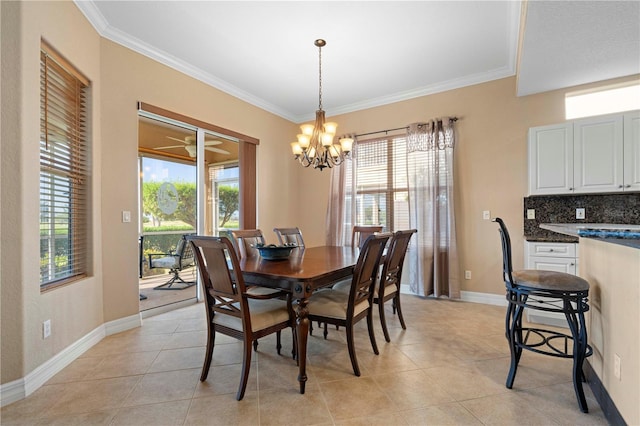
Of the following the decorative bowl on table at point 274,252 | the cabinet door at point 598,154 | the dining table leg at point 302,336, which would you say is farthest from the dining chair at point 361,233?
the cabinet door at point 598,154

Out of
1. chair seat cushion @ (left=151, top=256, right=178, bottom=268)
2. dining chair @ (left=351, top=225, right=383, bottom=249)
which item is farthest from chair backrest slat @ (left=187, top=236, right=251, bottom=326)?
chair seat cushion @ (left=151, top=256, right=178, bottom=268)

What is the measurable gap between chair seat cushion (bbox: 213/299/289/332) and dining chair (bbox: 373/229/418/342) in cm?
88

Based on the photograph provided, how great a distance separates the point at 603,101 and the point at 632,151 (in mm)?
747

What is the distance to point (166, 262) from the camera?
4.16 m

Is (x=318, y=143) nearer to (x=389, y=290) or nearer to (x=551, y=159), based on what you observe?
(x=389, y=290)

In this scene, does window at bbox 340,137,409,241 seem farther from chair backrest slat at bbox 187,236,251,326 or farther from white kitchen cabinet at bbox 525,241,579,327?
chair backrest slat at bbox 187,236,251,326

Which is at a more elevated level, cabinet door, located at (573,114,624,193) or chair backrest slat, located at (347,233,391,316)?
cabinet door, located at (573,114,624,193)

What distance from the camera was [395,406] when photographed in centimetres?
175

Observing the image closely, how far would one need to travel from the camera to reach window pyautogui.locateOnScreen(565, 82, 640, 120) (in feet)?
10.4

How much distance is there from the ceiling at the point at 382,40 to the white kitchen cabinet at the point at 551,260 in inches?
69.9

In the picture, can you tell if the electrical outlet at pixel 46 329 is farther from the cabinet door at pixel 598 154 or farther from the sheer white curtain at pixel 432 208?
the cabinet door at pixel 598 154

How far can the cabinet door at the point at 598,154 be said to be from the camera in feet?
9.66

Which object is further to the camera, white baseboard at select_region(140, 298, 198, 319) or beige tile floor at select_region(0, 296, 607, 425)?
white baseboard at select_region(140, 298, 198, 319)

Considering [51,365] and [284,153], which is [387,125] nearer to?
[284,153]
